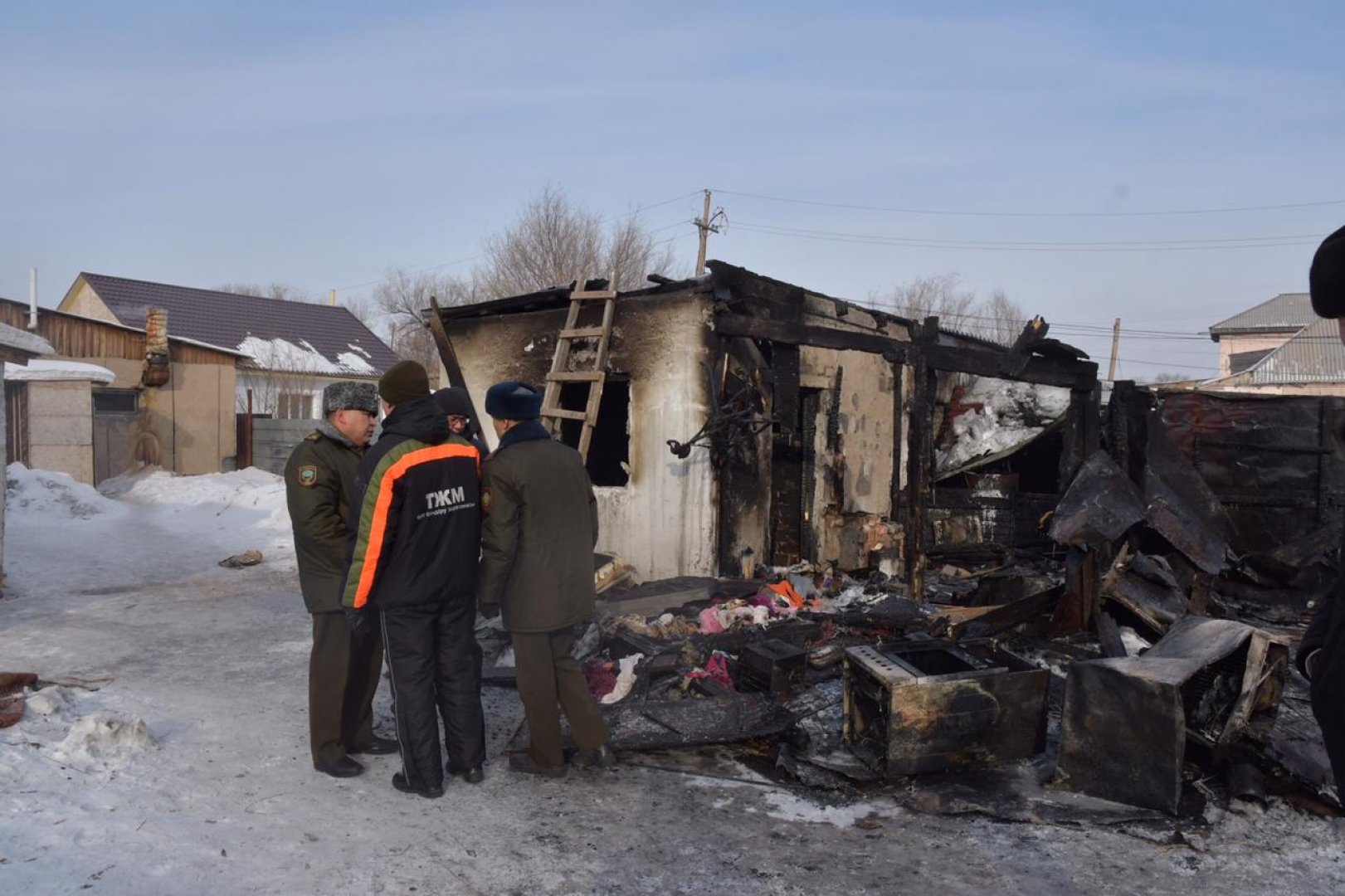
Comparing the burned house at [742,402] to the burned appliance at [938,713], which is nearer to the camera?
the burned appliance at [938,713]

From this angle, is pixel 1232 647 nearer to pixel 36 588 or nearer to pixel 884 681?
pixel 884 681

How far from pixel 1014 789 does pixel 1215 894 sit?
43.9 inches

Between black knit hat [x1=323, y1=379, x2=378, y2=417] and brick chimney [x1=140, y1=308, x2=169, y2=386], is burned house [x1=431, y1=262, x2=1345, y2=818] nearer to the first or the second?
black knit hat [x1=323, y1=379, x2=378, y2=417]

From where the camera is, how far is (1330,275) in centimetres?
183

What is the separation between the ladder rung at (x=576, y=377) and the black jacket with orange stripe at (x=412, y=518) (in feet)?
15.2

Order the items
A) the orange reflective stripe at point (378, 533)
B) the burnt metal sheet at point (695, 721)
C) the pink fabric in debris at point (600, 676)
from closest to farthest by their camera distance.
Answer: the orange reflective stripe at point (378, 533), the burnt metal sheet at point (695, 721), the pink fabric in debris at point (600, 676)

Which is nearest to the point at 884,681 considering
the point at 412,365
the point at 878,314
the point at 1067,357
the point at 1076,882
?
the point at 1076,882

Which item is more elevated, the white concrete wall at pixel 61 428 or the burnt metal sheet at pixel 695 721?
the white concrete wall at pixel 61 428

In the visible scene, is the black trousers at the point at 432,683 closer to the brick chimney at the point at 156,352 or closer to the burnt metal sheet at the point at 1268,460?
the burnt metal sheet at the point at 1268,460

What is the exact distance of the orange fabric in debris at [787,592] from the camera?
26.2ft

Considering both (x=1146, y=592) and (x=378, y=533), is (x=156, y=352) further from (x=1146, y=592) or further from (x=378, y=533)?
(x=1146, y=592)

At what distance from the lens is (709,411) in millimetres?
8906

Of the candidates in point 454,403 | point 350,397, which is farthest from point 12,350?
point 350,397

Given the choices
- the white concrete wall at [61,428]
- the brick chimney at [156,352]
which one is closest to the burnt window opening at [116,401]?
the brick chimney at [156,352]
